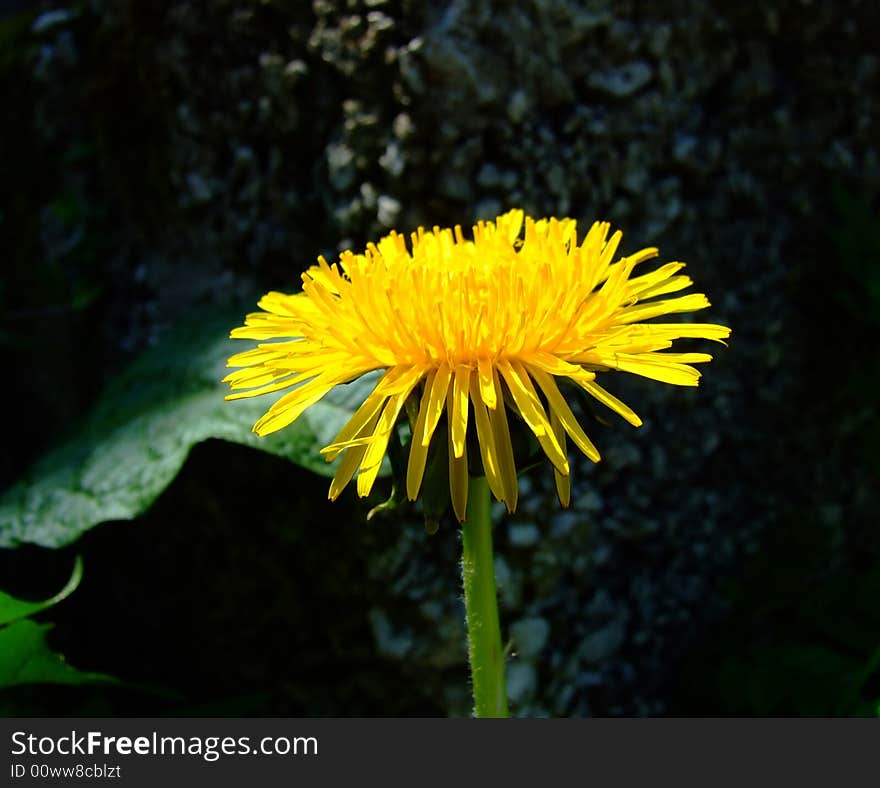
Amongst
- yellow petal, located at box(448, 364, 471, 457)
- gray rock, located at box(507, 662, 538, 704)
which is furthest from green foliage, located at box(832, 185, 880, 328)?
yellow petal, located at box(448, 364, 471, 457)

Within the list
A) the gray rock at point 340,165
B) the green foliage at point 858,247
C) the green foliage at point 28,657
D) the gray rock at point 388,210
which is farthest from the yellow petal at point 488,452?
the green foliage at point 858,247

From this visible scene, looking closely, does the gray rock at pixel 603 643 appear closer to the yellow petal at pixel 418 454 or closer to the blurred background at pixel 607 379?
the blurred background at pixel 607 379

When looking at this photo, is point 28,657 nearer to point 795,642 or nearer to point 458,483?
point 458,483

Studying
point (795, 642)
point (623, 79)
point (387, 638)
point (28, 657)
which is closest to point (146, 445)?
point (28, 657)

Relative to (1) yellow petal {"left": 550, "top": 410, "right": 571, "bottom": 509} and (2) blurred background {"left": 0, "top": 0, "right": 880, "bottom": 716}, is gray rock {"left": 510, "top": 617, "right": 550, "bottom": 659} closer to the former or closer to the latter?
(2) blurred background {"left": 0, "top": 0, "right": 880, "bottom": 716}
